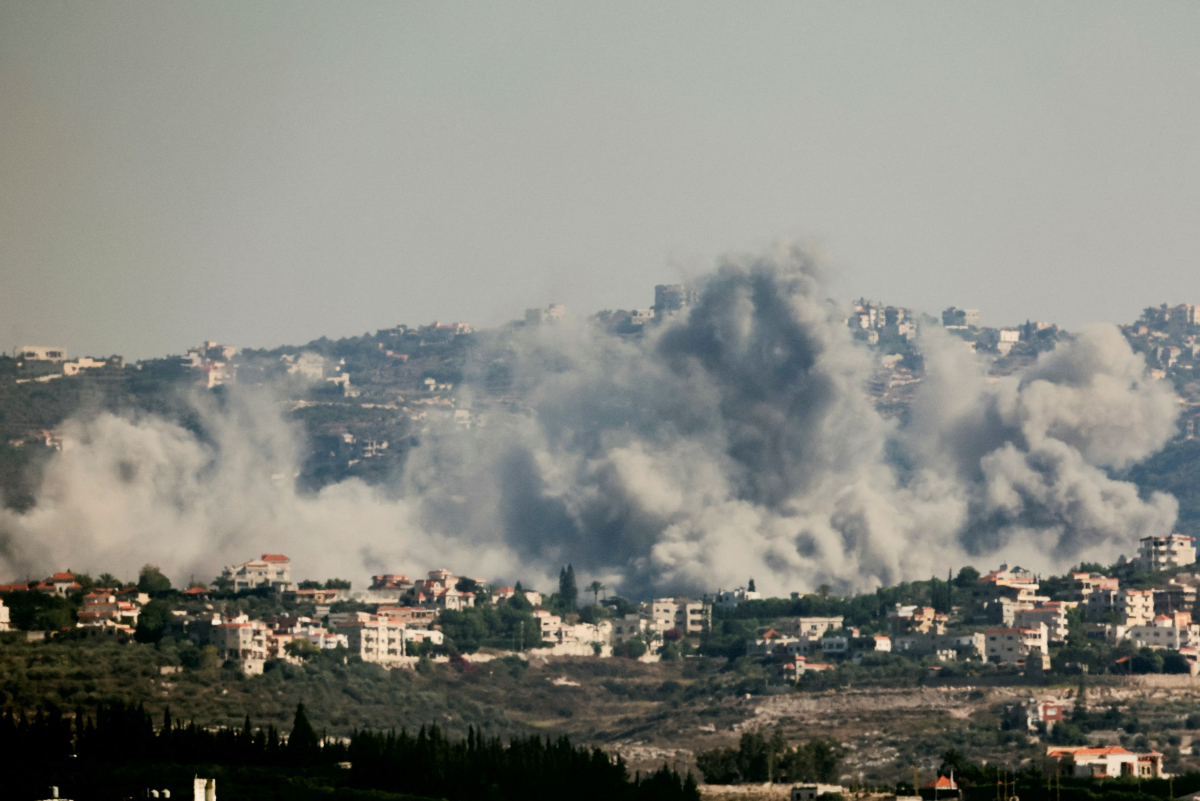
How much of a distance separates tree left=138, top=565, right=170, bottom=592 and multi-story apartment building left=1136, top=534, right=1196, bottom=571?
4348 cm

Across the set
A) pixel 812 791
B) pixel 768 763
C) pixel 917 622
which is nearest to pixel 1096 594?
pixel 917 622

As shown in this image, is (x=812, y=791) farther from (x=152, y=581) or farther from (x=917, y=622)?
(x=152, y=581)

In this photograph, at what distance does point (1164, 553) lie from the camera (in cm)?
11456

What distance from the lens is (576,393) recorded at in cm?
15825

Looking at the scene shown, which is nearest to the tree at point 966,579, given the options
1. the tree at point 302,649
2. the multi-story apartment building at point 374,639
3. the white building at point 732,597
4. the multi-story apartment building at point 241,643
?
the white building at point 732,597

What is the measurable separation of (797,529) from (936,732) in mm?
44769

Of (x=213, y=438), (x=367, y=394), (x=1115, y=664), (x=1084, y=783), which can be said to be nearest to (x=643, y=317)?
(x=367, y=394)

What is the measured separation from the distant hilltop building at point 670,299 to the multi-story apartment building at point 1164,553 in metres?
69.6

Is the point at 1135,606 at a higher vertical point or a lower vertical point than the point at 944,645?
higher

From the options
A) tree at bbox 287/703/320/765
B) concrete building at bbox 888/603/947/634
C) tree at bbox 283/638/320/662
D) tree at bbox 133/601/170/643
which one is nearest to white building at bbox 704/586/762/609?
concrete building at bbox 888/603/947/634

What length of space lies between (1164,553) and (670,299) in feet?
264

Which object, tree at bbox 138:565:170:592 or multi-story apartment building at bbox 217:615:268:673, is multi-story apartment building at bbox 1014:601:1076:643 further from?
tree at bbox 138:565:170:592

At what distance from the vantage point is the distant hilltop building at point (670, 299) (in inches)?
7323

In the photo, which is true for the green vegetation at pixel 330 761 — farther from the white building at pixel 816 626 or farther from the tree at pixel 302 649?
the white building at pixel 816 626
